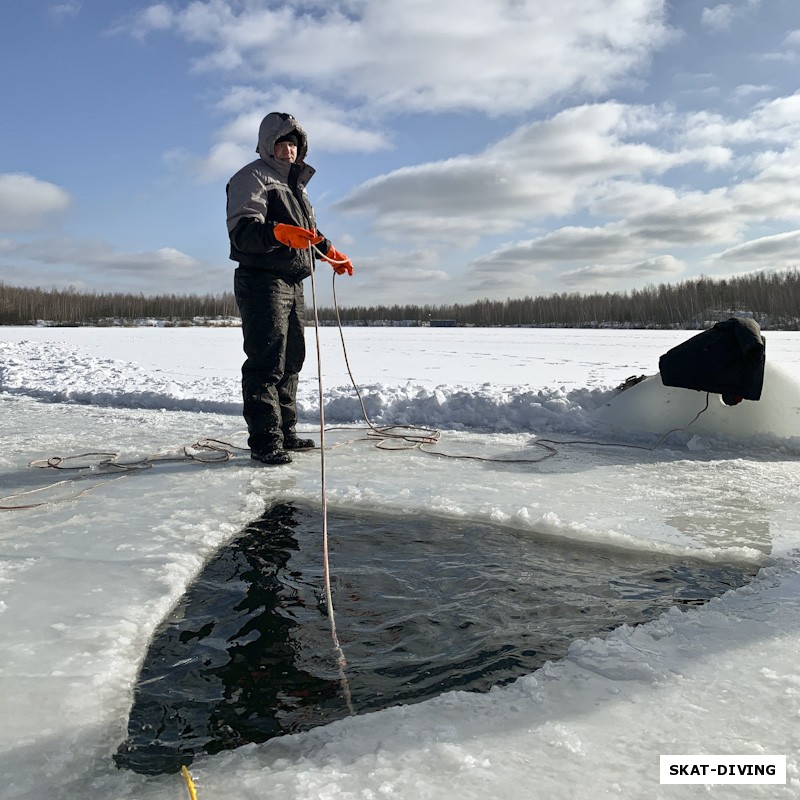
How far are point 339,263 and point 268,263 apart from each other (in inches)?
17.5

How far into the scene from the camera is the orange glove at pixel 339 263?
3.80 meters

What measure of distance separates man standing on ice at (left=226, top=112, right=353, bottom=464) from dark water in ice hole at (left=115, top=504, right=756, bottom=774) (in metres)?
1.28

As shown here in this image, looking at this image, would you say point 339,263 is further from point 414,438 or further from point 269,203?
point 414,438

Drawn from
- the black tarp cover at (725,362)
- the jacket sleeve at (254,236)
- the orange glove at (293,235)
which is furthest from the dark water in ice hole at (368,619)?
the black tarp cover at (725,362)

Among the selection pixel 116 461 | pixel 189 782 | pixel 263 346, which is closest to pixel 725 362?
pixel 263 346

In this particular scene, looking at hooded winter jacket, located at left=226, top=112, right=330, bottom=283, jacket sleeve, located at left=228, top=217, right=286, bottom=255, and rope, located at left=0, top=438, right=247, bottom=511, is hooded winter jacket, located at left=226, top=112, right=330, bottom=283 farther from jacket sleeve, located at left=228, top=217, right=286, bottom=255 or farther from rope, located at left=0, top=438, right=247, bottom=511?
rope, located at left=0, top=438, right=247, bottom=511

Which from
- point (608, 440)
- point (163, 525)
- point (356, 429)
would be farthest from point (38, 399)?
point (608, 440)

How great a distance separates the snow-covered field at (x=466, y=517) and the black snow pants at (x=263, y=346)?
0.26 meters

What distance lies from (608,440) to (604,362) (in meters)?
5.75

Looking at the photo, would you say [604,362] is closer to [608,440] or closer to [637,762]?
[608,440]

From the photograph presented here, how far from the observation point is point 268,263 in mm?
3590

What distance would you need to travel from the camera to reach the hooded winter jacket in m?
3.45

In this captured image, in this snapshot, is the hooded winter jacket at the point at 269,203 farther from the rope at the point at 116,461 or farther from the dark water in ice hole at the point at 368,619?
the dark water in ice hole at the point at 368,619

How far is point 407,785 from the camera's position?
1.04 meters
